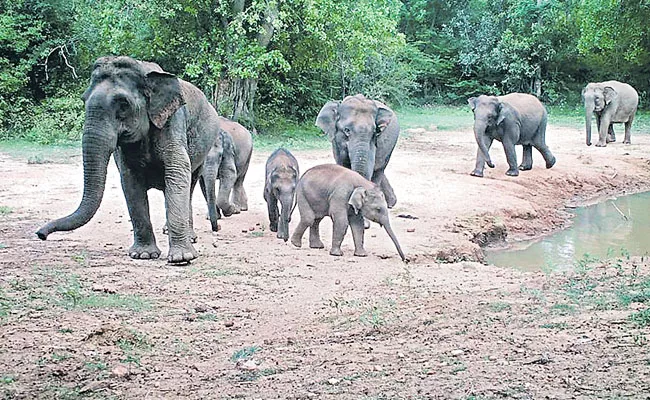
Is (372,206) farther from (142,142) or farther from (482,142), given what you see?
(482,142)

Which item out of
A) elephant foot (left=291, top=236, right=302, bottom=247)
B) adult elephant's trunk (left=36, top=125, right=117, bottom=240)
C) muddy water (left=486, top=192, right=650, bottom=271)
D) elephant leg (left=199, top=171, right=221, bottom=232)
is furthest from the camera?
muddy water (left=486, top=192, right=650, bottom=271)

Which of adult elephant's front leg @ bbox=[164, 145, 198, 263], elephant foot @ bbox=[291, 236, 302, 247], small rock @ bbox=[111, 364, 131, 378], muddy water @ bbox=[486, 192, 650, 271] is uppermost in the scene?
adult elephant's front leg @ bbox=[164, 145, 198, 263]

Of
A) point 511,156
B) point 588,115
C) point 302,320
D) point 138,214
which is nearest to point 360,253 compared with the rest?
point 138,214

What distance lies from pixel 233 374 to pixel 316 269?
4182 mm

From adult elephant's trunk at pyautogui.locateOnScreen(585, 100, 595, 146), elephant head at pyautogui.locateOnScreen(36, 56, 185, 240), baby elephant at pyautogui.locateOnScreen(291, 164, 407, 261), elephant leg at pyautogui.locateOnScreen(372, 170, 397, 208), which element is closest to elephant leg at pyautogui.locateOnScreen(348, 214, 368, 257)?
baby elephant at pyautogui.locateOnScreen(291, 164, 407, 261)

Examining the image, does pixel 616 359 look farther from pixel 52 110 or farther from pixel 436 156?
pixel 52 110

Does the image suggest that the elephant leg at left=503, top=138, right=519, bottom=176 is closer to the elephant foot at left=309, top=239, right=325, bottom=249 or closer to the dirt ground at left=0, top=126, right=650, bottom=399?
the dirt ground at left=0, top=126, right=650, bottom=399

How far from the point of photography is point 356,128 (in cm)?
1311

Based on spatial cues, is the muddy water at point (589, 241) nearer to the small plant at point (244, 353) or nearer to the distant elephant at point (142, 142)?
the distant elephant at point (142, 142)

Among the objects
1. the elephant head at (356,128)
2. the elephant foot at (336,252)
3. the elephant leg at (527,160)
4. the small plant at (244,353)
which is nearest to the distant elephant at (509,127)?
the elephant leg at (527,160)

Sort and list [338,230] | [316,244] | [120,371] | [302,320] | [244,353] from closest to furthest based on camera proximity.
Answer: [120,371], [244,353], [302,320], [338,230], [316,244]

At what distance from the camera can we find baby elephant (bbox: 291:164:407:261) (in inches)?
433

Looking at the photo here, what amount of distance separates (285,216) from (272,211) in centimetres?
71

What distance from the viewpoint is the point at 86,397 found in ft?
17.1
